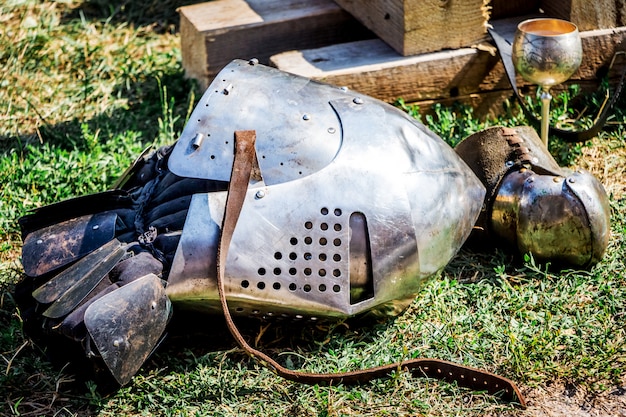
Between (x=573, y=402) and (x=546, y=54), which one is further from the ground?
(x=546, y=54)

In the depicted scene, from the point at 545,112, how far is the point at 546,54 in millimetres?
264

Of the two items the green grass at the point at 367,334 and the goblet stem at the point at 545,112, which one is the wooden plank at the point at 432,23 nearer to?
the green grass at the point at 367,334

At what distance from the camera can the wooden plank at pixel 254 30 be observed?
4.09 m

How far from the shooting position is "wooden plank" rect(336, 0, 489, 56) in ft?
12.1

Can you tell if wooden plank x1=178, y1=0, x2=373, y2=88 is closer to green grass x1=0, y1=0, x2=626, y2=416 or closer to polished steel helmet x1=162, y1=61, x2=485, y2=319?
green grass x1=0, y1=0, x2=626, y2=416

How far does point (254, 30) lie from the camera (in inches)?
162

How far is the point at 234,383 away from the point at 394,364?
1.61ft

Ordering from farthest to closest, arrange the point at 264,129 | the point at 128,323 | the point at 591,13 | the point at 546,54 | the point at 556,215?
the point at 591,13 → the point at 546,54 → the point at 556,215 → the point at 264,129 → the point at 128,323

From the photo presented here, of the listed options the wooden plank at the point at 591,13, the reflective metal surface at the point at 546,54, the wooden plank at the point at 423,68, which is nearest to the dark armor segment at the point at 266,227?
the reflective metal surface at the point at 546,54

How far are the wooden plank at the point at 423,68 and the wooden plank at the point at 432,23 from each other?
42mm

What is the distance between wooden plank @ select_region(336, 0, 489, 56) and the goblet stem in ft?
1.71

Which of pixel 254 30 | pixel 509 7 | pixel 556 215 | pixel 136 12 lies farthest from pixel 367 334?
pixel 136 12

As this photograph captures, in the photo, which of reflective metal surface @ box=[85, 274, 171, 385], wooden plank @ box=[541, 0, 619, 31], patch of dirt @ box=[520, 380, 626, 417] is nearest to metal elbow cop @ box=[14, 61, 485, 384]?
reflective metal surface @ box=[85, 274, 171, 385]

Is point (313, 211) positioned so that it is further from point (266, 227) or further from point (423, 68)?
point (423, 68)
